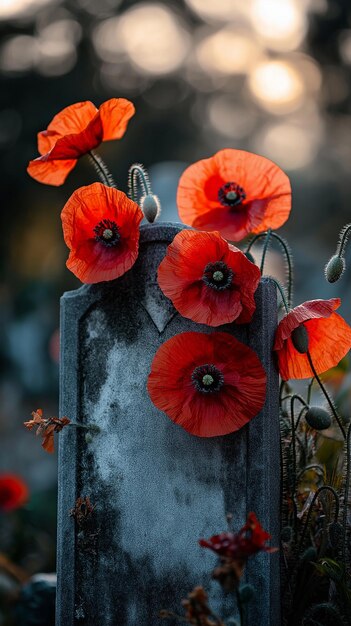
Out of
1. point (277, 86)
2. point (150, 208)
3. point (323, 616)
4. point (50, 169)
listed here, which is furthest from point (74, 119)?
point (277, 86)

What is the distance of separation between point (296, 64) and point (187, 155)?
9.45 ft

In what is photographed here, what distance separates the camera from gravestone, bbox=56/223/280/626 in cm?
271

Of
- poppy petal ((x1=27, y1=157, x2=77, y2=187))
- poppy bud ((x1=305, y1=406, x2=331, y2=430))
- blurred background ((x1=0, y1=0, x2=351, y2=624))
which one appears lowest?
poppy bud ((x1=305, y1=406, x2=331, y2=430))

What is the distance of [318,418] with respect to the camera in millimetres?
2818

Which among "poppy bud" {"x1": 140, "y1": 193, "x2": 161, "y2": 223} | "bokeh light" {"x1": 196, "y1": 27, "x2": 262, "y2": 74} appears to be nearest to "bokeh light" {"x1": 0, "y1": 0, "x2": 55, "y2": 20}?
"bokeh light" {"x1": 196, "y1": 27, "x2": 262, "y2": 74}

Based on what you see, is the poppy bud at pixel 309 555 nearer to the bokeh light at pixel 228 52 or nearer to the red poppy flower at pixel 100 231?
the red poppy flower at pixel 100 231

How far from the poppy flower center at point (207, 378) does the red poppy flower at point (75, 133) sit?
0.91m

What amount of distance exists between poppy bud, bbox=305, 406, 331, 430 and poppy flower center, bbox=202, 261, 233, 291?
558 mm

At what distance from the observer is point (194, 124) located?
57.8 feet

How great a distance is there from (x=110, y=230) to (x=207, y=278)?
42 centimetres

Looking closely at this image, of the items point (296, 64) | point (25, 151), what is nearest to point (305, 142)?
point (296, 64)

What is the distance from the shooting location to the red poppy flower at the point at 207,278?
259cm

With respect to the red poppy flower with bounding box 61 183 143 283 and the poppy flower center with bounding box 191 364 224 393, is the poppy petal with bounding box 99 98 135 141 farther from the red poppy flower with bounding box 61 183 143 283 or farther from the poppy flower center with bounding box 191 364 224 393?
the poppy flower center with bounding box 191 364 224 393

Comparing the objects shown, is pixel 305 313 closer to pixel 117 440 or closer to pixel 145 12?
pixel 117 440
